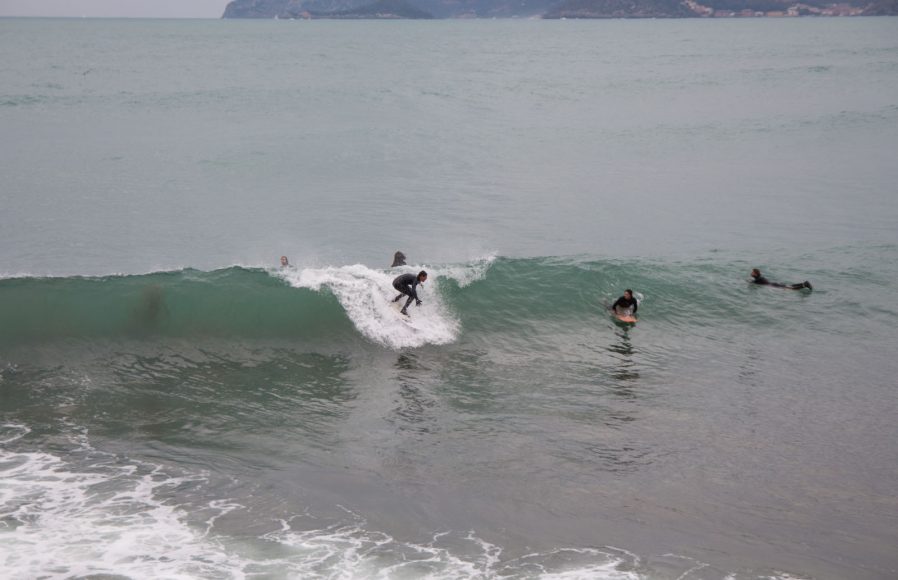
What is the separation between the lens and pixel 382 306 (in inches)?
739

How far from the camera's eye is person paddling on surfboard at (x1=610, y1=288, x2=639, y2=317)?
19.5 m

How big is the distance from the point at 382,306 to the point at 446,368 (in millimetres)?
2823

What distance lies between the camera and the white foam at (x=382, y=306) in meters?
18.0

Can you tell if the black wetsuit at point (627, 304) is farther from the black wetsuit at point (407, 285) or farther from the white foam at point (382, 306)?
the black wetsuit at point (407, 285)

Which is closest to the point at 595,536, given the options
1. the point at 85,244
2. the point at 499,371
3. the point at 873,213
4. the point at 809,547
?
the point at 809,547

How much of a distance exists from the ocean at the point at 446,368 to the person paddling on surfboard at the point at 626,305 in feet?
1.82

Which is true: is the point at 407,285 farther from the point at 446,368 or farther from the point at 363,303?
the point at 446,368

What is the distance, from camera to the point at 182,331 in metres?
18.3

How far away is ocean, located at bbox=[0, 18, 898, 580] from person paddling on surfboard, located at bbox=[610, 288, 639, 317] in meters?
0.55

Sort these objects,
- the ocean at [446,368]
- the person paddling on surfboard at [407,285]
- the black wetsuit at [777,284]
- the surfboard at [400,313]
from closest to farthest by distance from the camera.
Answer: the ocean at [446,368] → the person paddling on surfboard at [407,285] → the surfboard at [400,313] → the black wetsuit at [777,284]

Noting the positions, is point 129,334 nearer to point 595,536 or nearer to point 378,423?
point 378,423

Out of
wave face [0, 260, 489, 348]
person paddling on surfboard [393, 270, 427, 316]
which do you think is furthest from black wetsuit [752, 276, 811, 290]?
person paddling on surfboard [393, 270, 427, 316]

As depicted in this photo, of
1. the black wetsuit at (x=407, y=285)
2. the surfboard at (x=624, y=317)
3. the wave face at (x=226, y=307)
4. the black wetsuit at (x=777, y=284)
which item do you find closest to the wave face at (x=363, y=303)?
the wave face at (x=226, y=307)

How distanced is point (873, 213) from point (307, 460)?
26579 millimetres
